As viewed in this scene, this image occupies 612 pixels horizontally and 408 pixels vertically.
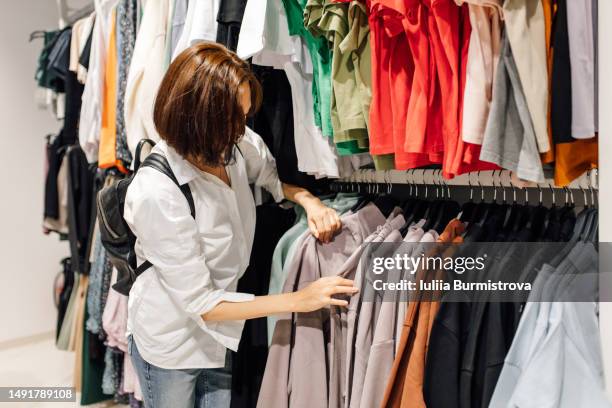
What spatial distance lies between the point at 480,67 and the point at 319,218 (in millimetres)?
544

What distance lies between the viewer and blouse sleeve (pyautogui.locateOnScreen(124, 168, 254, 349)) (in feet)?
3.63

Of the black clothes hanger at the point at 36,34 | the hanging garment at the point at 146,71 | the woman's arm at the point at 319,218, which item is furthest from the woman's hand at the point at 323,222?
the black clothes hanger at the point at 36,34

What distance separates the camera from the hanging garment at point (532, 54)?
850mm

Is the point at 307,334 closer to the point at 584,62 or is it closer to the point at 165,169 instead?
the point at 165,169

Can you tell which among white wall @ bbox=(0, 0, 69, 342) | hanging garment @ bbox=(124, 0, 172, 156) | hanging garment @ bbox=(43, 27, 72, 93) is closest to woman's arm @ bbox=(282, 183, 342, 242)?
hanging garment @ bbox=(124, 0, 172, 156)

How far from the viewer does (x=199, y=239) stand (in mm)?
1196

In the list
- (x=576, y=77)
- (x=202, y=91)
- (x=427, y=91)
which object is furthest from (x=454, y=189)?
(x=202, y=91)

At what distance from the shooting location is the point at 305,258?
1.26 m

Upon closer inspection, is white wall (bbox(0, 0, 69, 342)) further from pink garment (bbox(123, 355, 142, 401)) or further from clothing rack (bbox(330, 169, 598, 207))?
clothing rack (bbox(330, 169, 598, 207))

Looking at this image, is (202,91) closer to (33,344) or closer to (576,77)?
(576,77)

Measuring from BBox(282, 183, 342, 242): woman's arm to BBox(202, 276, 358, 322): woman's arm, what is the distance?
16 cm

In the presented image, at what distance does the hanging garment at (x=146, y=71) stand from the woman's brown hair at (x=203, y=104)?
0.66 metres

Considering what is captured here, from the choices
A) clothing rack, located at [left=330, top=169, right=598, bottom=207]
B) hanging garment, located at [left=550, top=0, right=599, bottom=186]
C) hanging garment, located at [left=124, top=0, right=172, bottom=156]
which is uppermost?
hanging garment, located at [left=124, top=0, right=172, bottom=156]

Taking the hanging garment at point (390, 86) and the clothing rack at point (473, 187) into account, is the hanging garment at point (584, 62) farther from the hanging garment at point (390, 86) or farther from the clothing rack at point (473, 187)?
the hanging garment at point (390, 86)
